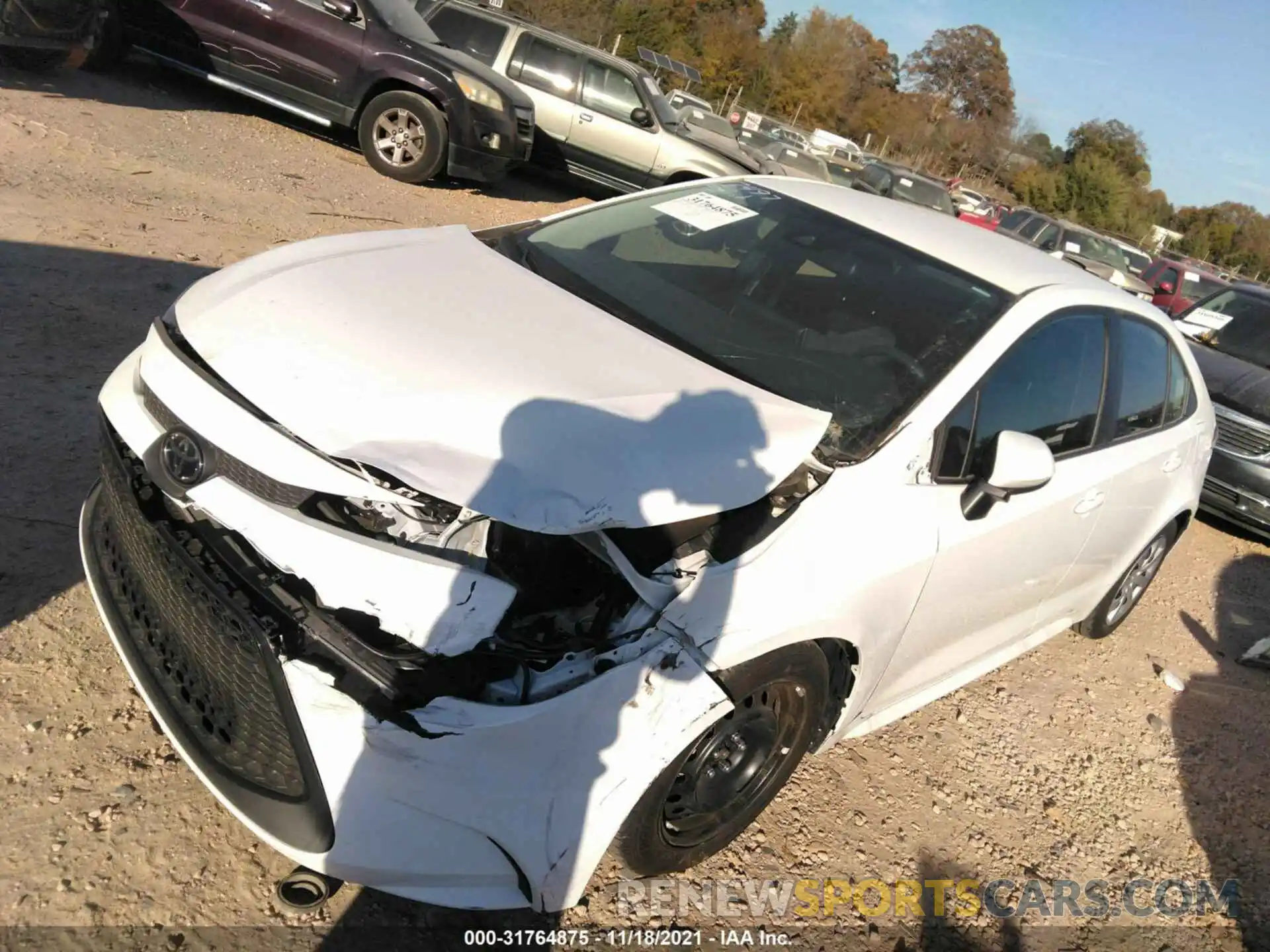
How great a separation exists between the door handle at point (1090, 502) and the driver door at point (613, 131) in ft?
28.0

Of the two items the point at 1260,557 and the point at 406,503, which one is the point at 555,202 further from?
the point at 406,503

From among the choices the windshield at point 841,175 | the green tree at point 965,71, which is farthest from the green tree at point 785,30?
the windshield at point 841,175

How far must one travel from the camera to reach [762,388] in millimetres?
2791

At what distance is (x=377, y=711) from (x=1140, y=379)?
3.43m

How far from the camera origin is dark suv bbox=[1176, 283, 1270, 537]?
7.00 metres

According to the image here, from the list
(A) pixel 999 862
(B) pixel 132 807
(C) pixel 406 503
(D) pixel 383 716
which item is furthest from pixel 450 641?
(A) pixel 999 862

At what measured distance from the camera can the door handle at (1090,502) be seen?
3521 millimetres

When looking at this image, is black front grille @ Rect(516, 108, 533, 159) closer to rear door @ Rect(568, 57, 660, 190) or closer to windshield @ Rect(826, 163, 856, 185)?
rear door @ Rect(568, 57, 660, 190)

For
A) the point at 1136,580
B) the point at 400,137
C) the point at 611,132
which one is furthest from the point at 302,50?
the point at 1136,580

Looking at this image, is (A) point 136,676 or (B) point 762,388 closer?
(A) point 136,676

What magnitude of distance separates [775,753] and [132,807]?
1.69 metres

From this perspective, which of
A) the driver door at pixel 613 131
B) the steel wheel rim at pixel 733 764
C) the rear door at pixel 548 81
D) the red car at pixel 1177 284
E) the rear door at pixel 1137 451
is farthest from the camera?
the red car at pixel 1177 284

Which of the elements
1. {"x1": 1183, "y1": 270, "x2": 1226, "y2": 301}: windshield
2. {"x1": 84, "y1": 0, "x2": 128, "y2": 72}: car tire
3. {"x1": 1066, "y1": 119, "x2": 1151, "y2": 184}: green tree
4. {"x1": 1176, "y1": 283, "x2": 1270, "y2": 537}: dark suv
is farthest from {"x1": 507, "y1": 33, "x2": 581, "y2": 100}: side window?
{"x1": 1066, "y1": 119, "x2": 1151, "y2": 184}: green tree

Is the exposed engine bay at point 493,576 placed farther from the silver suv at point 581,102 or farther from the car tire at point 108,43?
the silver suv at point 581,102
